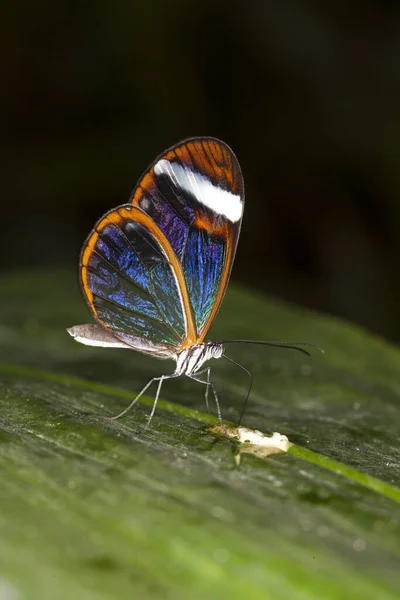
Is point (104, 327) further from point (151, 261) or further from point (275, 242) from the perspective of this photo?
point (275, 242)

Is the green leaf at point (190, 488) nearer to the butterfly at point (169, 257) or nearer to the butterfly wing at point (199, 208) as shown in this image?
the butterfly at point (169, 257)

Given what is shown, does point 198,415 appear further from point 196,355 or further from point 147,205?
point 147,205

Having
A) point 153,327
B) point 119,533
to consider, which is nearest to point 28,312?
point 153,327

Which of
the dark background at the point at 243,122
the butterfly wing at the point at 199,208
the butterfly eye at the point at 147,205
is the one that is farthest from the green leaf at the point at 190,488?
the dark background at the point at 243,122

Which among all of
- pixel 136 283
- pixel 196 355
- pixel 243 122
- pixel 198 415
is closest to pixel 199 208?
pixel 136 283

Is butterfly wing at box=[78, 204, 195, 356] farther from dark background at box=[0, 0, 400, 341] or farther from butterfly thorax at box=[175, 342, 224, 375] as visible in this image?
dark background at box=[0, 0, 400, 341]
